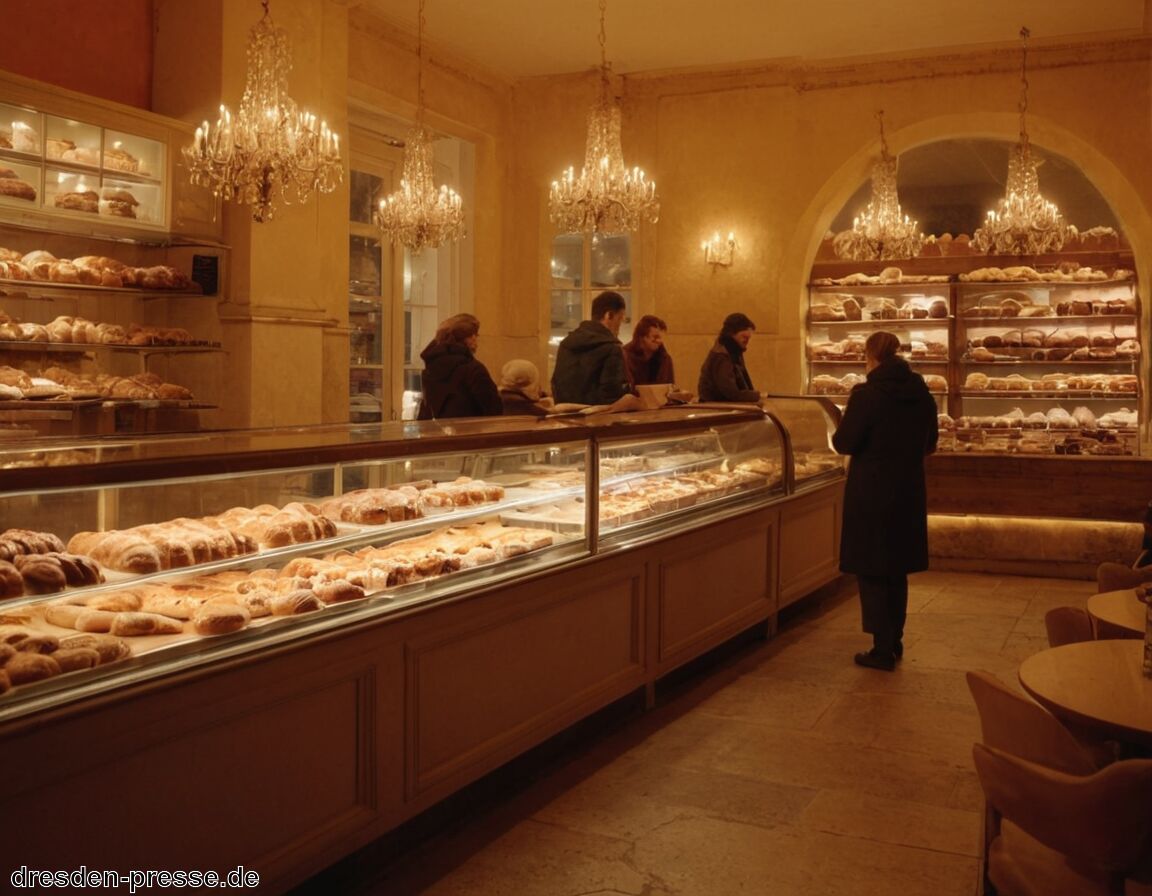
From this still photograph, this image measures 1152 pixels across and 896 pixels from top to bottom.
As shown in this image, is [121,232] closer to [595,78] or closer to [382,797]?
[382,797]

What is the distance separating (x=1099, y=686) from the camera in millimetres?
2639

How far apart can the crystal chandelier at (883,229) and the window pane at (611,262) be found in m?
2.14

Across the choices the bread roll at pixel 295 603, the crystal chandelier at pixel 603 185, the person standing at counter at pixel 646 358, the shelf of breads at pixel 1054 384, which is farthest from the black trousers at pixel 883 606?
the shelf of breads at pixel 1054 384

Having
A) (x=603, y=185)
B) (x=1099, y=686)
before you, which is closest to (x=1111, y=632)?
(x=1099, y=686)

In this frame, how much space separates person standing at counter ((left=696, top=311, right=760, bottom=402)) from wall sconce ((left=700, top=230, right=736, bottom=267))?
2851 millimetres

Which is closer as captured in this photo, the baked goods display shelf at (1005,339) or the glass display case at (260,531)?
the glass display case at (260,531)

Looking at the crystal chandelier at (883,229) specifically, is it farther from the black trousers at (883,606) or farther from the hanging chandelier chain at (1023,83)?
the black trousers at (883,606)

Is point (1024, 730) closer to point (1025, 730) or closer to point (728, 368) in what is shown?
point (1025, 730)

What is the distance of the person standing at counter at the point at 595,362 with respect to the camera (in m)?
6.16

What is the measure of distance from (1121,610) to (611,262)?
767 centimetres

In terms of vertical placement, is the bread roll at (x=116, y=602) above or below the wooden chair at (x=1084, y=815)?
above

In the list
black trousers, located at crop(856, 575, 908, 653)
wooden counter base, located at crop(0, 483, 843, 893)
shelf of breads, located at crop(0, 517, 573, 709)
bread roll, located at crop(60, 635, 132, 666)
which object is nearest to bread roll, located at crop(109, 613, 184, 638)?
shelf of breads, located at crop(0, 517, 573, 709)

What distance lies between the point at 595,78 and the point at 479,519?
702 centimetres

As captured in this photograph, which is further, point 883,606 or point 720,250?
point 720,250
